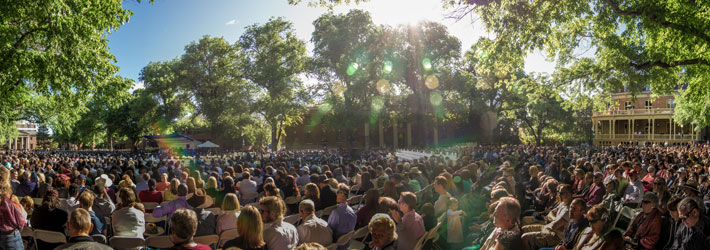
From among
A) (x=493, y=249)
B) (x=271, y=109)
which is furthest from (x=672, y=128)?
(x=493, y=249)

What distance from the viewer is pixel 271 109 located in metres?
40.5

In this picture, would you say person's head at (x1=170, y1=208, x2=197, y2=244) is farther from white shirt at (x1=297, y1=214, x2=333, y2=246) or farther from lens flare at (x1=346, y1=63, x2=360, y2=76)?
lens flare at (x1=346, y1=63, x2=360, y2=76)

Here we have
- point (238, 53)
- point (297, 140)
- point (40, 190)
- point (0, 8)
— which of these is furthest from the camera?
point (297, 140)

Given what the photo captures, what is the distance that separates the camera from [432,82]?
4078 centimetres

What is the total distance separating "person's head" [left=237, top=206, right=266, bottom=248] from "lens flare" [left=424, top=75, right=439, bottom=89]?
124 ft

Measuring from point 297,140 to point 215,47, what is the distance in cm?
2119

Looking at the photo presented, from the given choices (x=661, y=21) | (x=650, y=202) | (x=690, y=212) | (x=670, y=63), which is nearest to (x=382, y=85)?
(x=670, y=63)

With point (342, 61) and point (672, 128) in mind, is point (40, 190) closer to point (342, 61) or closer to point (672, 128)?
point (342, 61)

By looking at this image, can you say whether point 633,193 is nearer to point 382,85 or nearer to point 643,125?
point 382,85

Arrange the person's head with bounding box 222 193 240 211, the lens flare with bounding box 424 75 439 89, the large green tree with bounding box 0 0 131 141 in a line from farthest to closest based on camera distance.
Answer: the lens flare with bounding box 424 75 439 89 < the large green tree with bounding box 0 0 131 141 < the person's head with bounding box 222 193 240 211

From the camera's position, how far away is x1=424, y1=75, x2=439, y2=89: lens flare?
40.4 m

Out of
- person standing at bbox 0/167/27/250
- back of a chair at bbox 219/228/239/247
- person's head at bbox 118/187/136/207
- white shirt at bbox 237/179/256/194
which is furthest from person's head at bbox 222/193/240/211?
white shirt at bbox 237/179/256/194

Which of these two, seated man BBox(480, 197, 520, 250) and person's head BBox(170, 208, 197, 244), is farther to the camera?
seated man BBox(480, 197, 520, 250)

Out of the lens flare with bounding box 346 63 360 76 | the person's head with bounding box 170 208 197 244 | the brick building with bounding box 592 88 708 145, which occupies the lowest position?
the person's head with bounding box 170 208 197 244
